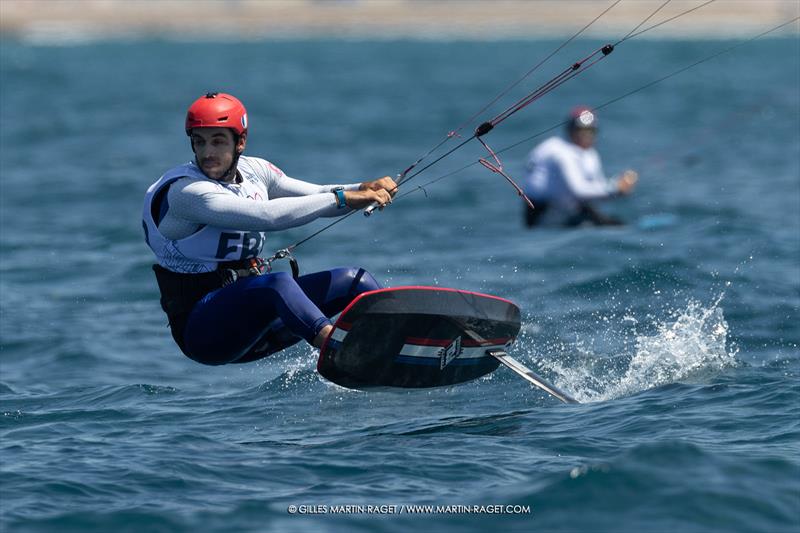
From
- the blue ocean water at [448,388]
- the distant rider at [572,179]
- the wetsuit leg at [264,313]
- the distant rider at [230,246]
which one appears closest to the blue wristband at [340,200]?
the distant rider at [230,246]

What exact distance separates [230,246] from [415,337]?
1079mm

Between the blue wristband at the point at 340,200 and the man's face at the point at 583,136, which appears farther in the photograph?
the man's face at the point at 583,136

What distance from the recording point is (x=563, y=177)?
1305 cm

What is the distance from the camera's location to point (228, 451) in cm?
599

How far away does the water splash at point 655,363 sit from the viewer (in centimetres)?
704

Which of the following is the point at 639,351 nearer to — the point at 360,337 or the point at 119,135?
the point at 360,337

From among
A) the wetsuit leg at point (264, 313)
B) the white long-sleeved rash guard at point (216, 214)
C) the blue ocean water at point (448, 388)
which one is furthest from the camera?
the wetsuit leg at point (264, 313)

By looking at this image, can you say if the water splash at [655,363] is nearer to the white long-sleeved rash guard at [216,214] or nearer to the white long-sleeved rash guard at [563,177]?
the white long-sleeved rash guard at [216,214]

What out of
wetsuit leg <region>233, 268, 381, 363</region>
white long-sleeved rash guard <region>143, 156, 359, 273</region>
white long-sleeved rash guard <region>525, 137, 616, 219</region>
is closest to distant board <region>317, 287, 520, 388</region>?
wetsuit leg <region>233, 268, 381, 363</region>

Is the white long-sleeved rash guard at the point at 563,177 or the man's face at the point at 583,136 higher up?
the man's face at the point at 583,136

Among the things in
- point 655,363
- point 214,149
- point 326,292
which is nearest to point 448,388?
point 326,292

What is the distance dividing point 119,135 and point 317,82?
813 inches

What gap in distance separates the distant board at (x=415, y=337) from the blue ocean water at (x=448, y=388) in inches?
9.3

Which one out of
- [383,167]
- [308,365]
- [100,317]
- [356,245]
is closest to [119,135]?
[383,167]
